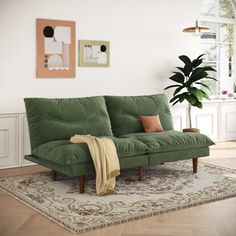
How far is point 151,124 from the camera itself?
5961 millimetres

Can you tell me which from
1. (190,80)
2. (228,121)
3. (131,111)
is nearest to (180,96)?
(190,80)

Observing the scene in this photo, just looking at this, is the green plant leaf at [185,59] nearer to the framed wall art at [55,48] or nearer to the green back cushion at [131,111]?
the green back cushion at [131,111]

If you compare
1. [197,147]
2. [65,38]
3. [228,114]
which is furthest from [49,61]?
[228,114]

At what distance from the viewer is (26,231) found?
145 inches

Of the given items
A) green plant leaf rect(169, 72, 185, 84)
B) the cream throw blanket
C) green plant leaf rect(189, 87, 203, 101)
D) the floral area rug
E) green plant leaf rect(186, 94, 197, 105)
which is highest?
green plant leaf rect(169, 72, 185, 84)

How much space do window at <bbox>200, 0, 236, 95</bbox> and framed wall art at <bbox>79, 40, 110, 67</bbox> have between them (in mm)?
2000

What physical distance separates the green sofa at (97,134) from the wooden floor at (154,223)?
2.25 feet

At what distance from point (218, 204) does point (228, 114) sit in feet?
13.1

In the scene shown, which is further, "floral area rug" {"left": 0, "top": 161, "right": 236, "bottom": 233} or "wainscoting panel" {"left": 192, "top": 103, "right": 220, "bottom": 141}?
"wainscoting panel" {"left": 192, "top": 103, "right": 220, "bottom": 141}

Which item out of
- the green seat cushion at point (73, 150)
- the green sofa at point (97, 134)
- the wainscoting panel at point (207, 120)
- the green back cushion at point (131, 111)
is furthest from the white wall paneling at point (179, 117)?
the green seat cushion at point (73, 150)

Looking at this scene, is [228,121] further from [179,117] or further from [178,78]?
[178,78]

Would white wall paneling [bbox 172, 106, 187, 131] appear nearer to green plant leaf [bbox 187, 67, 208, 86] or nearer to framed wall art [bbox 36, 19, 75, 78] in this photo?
green plant leaf [bbox 187, 67, 208, 86]

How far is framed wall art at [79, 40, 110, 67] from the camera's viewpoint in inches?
255

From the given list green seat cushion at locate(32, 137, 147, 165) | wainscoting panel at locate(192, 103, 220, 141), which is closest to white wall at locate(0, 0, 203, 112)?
wainscoting panel at locate(192, 103, 220, 141)
